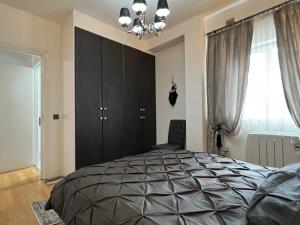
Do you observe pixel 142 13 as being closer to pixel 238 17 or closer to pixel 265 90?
pixel 238 17

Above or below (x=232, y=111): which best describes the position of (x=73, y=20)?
above

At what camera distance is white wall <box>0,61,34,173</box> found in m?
3.89

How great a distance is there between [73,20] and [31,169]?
304cm

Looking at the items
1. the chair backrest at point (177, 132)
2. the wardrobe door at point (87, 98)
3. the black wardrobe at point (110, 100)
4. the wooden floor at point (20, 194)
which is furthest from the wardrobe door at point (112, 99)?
the wooden floor at point (20, 194)

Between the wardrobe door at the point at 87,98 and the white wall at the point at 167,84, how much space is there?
1541 mm

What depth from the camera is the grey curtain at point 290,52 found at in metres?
2.39

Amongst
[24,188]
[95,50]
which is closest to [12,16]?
[95,50]

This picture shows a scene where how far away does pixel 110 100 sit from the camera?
354cm

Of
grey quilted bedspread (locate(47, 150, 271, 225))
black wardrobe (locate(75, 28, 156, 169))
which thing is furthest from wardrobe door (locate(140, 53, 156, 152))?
grey quilted bedspread (locate(47, 150, 271, 225))

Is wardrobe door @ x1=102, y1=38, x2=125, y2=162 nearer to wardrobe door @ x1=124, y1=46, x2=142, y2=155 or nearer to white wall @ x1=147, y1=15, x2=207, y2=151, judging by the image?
wardrobe door @ x1=124, y1=46, x2=142, y2=155

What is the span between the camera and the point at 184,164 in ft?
6.12

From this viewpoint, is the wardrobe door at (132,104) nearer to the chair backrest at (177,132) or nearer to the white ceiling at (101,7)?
the chair backrest at (177,132)

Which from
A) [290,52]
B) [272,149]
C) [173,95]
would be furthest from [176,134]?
[290,52]

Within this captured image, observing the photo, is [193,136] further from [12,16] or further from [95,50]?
[12,16]
